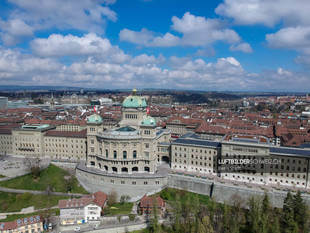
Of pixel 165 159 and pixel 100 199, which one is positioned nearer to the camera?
pixel 100 199

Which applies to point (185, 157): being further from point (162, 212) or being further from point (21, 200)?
point (21, 200)

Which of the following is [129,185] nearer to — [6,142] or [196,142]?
[196,142]

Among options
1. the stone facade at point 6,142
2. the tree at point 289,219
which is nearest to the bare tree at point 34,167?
the stone facade at point 6,142

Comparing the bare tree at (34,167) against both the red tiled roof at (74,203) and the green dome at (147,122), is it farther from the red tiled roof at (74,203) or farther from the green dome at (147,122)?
the green dome at (147,122)

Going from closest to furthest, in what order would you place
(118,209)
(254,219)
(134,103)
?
(254,219), (118,209), (134,103)

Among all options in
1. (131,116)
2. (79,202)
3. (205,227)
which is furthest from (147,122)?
(205,227)

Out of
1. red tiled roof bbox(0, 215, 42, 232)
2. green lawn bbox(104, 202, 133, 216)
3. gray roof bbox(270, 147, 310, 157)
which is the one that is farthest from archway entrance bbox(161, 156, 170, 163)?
red tiled roof bbox(0, 215, 42, 232)
